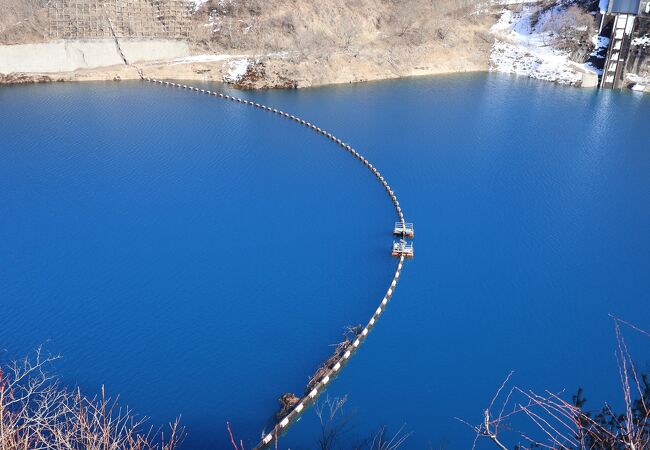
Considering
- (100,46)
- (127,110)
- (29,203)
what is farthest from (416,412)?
(100,46)

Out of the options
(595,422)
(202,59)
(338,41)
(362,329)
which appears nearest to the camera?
(595,422)

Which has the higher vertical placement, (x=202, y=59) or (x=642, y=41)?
(x=642, y=41)

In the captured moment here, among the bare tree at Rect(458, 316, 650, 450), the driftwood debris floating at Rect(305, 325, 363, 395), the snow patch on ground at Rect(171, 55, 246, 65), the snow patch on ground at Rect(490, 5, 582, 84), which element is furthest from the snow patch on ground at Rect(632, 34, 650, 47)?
the driftwood debris floating at Rect(305, 325, 363, 395)

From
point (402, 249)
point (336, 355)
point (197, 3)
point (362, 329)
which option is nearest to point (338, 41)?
point (197, 3)

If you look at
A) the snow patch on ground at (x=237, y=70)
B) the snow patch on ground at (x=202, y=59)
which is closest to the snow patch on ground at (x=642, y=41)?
the snow patch on ground at (x=237, y=70)

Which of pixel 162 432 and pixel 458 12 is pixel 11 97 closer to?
pixel 162 432

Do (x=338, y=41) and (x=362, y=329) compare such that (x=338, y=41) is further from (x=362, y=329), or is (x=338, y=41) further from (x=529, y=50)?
(x=362, y=329)

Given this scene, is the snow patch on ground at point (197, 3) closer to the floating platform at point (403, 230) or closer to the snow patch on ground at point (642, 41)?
the floating platform at point (403, 230)
